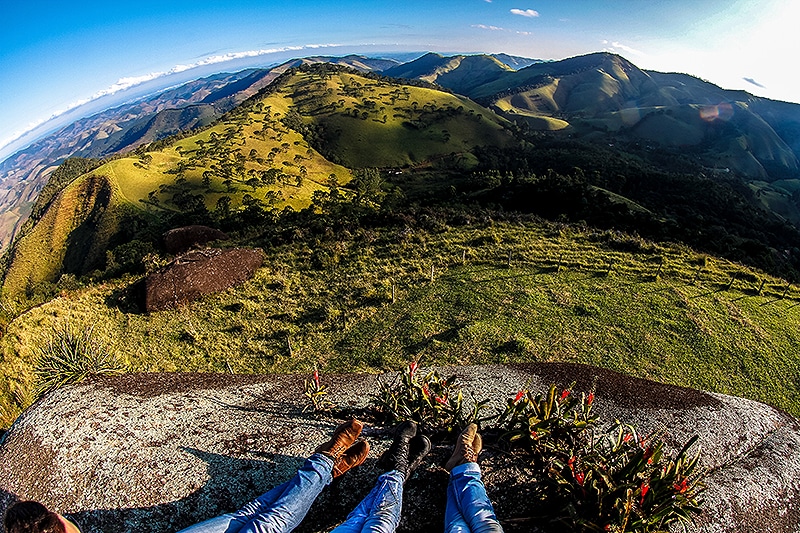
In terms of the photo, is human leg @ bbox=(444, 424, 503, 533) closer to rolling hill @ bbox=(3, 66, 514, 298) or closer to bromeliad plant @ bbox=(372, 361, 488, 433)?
bromeliad plant @ bbox=(372, 361, 488, 433)

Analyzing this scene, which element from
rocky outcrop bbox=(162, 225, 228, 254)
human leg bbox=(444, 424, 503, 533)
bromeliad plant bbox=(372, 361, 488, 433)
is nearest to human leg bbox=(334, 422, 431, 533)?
human leg bbox=(444, 424, 503, 533)

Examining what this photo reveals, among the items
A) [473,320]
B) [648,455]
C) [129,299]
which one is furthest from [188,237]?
[648,455]

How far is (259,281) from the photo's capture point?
58.8ft

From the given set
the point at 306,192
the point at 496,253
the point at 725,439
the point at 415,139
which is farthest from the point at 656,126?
the point at 725,439

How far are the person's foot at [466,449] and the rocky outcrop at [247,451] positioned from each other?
41 centimetres

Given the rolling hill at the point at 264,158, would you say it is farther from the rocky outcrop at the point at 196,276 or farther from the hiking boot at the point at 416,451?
the hiking boot at the point at 416,451

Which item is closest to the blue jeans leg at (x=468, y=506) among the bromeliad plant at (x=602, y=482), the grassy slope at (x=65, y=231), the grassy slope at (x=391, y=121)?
the bromeliad plant at (x=602, y=482)

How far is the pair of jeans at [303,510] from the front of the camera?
425 centimetres

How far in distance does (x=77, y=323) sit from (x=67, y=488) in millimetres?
11898

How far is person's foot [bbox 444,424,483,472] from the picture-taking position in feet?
16.8

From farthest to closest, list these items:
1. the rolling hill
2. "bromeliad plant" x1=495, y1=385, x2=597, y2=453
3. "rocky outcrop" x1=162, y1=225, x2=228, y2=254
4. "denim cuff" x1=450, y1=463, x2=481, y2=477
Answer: the rolling hill
"rocky outcrop" x1=162, y1=225, x2=228, y2=254
"bromeliad plant" x1=495, y1=385, x2=597, y2=453
"denim cuff" x1=450, y1=463, x2=481, y2=477

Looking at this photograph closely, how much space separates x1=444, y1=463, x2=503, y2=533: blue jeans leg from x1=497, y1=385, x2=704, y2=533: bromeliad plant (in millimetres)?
894

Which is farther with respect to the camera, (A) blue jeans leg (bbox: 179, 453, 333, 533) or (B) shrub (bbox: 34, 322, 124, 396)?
(B) shrub (bbox: 34, 322, 124, 396)

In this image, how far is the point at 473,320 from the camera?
13578 mm
